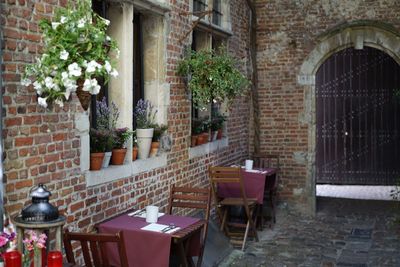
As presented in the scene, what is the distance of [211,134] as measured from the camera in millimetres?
8086

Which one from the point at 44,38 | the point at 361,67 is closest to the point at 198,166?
the point at 44,38

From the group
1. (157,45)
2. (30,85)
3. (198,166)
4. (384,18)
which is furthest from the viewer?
(384,18)

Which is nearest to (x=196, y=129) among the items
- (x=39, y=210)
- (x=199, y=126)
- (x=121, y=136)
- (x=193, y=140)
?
(x=199, y=126)

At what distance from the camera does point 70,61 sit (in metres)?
3.57

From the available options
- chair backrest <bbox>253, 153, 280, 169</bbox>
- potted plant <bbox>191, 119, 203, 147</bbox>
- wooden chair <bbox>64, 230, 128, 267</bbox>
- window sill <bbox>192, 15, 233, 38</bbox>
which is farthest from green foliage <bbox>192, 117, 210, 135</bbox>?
wooden chair <bbox>64, 230, 128, 267</bbox>

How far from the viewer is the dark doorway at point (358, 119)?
1071cm

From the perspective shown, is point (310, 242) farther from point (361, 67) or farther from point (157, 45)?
point (361, 67)

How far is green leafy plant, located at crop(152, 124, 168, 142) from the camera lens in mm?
6129

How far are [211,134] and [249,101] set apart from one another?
204 cm

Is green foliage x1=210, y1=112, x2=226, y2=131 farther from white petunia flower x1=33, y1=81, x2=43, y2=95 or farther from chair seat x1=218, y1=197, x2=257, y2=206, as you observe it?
white petunia flower x1=33, y1=81, x2=43, y2=95

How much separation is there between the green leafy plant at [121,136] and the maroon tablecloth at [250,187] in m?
2.47

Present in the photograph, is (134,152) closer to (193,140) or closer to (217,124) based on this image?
(193,140)

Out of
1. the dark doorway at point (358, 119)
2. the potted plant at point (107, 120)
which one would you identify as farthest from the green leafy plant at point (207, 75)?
the dark doorway at point (358, 119)

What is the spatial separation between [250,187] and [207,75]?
184cm
